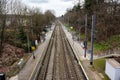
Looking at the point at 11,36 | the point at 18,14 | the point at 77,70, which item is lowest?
the point at 77,70

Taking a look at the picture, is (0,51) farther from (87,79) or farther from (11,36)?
(87,79)

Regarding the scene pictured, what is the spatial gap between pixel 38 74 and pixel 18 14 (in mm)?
26571

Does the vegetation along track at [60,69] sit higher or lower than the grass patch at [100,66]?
lower

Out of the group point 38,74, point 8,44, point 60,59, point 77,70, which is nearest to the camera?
point 38,74

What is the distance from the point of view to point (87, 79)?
58.7ft

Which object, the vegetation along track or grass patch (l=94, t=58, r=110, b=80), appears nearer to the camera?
the vegetation along track

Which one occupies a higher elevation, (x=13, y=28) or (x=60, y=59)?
(x=13, y=28)

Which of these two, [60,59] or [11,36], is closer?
[60,59]

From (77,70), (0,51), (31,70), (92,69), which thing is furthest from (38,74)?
(0,51)

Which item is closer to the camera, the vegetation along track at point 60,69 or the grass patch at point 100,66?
the vegetation along track at point 60,69

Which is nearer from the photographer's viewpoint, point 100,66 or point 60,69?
point 60,69

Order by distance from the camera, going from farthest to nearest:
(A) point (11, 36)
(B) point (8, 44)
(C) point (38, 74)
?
1. (A) point (11, 36)
2. (B) point (8, 44)
3. (C) point (38, 74)

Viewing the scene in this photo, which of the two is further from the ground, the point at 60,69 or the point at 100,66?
the point at 100,66

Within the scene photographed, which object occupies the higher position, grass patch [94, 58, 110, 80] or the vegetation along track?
grass patch [94, 58, 110, 80]
